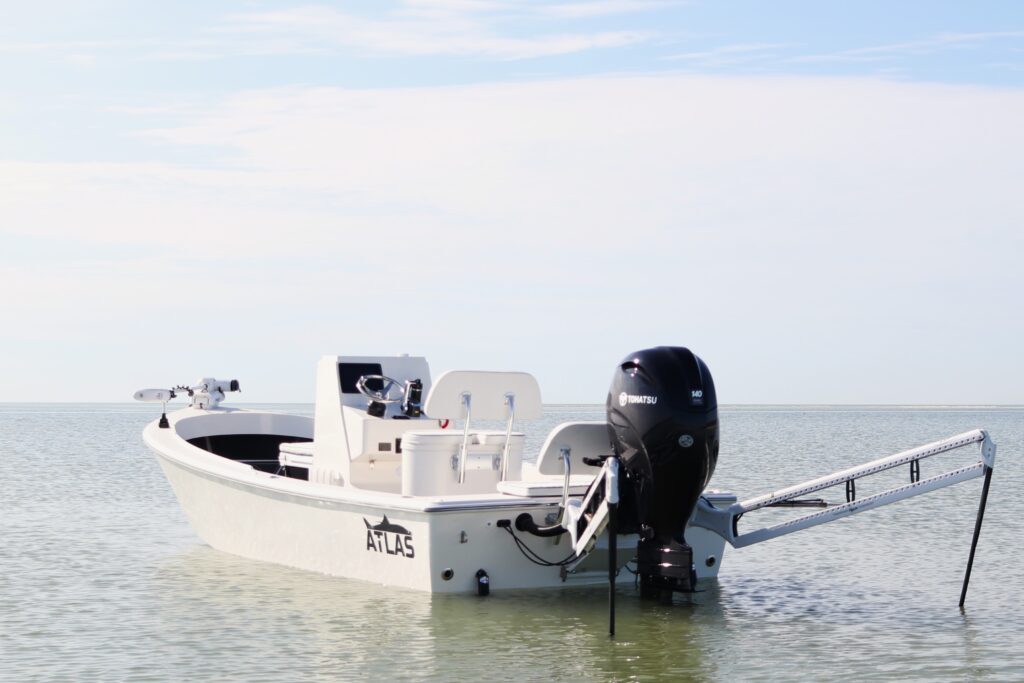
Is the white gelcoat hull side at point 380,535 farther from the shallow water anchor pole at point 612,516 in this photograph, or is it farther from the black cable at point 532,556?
→ the shallow water anchor pole at point 612,516

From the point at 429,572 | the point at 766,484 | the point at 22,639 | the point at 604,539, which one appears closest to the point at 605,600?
the point at 604,539

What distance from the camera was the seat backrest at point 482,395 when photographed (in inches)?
400

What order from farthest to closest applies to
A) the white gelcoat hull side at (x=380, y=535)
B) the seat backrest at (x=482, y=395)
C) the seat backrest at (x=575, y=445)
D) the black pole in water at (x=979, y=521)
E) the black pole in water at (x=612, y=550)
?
the seat backrest at (x=482, y=395) → the seat backrest at (x=575, y=445) → the white gelcoat hull side at (x=380, y=535) → the black pole in water at (x=979, y=521) → the black pole in water at (x=612, y=550)

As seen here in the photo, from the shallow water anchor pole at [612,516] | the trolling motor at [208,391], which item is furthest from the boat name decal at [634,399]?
the trolling motor at [208,391]

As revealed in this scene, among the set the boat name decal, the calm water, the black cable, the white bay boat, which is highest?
the boat name decal

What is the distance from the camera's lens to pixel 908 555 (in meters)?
13.4

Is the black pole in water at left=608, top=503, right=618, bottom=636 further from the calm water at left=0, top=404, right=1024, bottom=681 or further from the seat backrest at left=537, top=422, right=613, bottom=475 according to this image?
the seat backrest at left=537, top=422, right=613, bottom=475

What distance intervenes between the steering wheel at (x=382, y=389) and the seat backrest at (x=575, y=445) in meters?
1.97

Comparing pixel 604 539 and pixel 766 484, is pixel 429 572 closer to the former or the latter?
pixel 604 539

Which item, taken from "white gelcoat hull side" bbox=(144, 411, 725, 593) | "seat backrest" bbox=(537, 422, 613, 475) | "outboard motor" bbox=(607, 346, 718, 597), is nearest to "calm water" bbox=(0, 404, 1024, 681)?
"white gelcoat hull side" bbox=(144, 411, 725, 593)

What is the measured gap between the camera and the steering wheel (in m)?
11.4

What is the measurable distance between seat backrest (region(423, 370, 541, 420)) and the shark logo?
92cm

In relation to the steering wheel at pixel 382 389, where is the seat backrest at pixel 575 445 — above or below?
below

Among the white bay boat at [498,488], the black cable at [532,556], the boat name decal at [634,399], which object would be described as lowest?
the black cable at [532,556]
